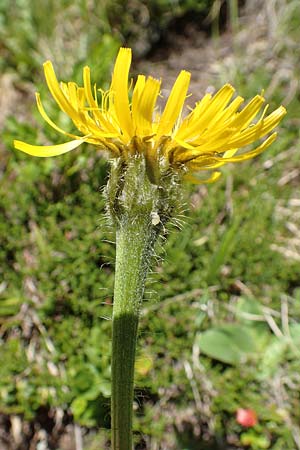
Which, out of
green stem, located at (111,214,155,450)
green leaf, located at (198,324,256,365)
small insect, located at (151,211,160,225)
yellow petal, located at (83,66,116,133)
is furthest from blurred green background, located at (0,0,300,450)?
yellow petal, located at (83,66,116,133)

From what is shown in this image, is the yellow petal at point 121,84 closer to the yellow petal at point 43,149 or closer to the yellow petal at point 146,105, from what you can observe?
the yellow petal at point 146,105

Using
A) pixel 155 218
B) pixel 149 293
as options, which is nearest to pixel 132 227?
pixel 155 218

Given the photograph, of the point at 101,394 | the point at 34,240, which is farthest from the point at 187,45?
the point at 101,394

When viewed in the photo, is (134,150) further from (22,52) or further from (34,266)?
(22,52)

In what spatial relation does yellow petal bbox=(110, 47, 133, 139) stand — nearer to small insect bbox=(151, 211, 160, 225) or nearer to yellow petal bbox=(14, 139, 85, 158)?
yellow petal bbox=(14, 139, 85, 158)

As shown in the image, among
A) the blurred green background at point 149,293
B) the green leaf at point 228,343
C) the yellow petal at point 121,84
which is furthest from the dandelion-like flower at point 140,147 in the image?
the green leaf at point 228,343

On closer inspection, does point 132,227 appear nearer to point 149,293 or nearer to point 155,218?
point 155,218
